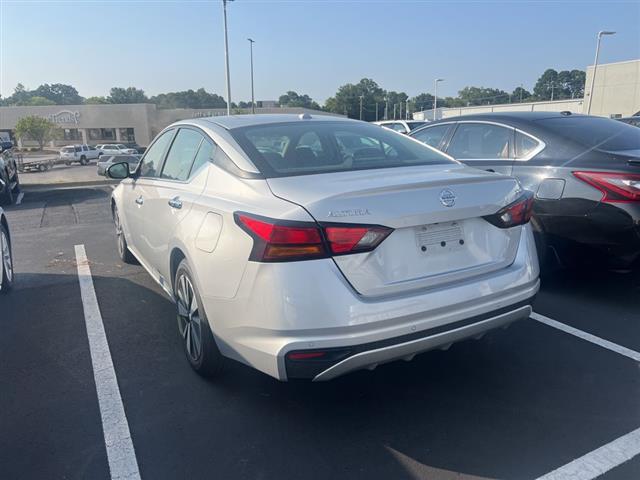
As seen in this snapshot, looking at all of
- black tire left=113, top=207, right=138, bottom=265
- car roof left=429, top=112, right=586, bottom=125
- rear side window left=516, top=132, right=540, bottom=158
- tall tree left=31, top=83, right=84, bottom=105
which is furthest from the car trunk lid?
tall tree left=31, top=83, right=84, bottom=105

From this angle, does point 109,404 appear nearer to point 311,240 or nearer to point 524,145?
point 311,240

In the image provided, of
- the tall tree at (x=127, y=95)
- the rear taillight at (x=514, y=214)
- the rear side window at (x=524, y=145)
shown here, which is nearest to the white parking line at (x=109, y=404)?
the rear taillight at (x=514, y=214)

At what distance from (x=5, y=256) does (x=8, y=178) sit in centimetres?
904

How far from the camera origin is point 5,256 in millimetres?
5066

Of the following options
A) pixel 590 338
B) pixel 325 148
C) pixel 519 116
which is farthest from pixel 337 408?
pixel 519 116

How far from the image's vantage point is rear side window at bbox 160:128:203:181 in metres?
3.60

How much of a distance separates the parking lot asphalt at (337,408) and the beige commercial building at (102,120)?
59103 mm

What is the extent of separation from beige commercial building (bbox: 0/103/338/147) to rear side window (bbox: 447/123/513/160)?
56975 mm

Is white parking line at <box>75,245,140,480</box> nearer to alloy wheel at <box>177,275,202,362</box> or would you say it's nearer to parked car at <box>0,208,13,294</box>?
alloy wheel at <box>177,275,202,362</box>

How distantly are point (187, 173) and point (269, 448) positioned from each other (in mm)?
1941

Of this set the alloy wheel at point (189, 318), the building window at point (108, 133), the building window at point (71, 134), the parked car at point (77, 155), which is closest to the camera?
the alloy wheel at point (189, 318)

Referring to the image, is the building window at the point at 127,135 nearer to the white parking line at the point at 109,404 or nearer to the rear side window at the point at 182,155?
the white parking line at the point at 109,404

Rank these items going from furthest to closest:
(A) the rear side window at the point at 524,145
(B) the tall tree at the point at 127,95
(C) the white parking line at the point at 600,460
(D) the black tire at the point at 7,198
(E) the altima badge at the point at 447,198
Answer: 1. (B) the tall tree at the point at 127,95
2. (D) the black tire at the point at 7,198
3. (A) the rear side window at the point at 524,145
4. (E) the altima badge at the point at 447,198
5. (C) the white parking line at the point at 600,460

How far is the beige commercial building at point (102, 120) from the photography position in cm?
6103
